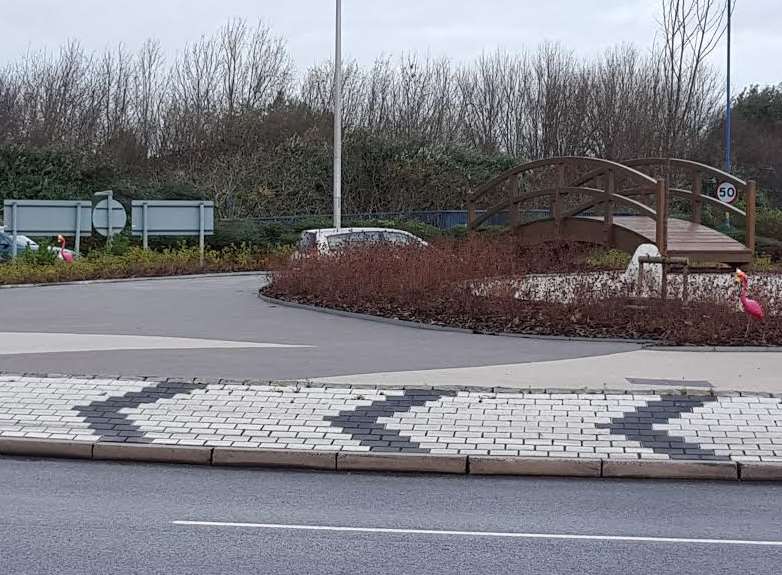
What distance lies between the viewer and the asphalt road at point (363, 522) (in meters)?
5.80

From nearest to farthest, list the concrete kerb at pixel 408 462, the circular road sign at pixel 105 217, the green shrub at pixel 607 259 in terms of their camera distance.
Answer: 1. the concrete kerb at pixel 408 462
2. the green shrub at pixel 607 259
3. the circular road sign at pixel 105 217

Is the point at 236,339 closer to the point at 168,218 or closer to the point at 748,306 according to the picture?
the point at 748,306

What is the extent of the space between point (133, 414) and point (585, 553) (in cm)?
449

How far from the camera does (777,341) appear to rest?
42.5ft

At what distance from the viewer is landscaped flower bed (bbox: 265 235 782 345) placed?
13703 millimetres

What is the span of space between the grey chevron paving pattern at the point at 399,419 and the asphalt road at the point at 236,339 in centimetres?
106

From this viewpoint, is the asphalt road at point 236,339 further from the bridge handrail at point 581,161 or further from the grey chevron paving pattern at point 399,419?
the bridge handrail at point 581,161

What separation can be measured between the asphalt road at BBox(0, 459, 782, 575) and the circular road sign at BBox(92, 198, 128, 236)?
66.7 feet

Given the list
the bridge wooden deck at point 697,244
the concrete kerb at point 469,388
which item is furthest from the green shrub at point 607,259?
the concrete kerb at point 469,388

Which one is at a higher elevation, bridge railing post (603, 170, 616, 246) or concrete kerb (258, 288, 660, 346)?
bridge railing post (603, 170, 616, 246)

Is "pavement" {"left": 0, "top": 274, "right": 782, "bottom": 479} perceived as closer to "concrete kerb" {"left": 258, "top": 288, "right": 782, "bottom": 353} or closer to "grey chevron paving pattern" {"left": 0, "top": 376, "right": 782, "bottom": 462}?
"grey chevron paving pattern" {"left": 0, "top": 376, "right": 782, "bottom": 462}

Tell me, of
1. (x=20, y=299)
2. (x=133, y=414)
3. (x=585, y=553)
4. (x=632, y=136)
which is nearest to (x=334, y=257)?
(x=20, y=299)

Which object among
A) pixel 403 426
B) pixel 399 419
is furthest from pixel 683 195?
pixel 403 426

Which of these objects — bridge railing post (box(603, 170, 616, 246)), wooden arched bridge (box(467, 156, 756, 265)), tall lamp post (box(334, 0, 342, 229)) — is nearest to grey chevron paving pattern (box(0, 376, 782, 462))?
wooden arched bridge (box(467, 156, 756, 265))
